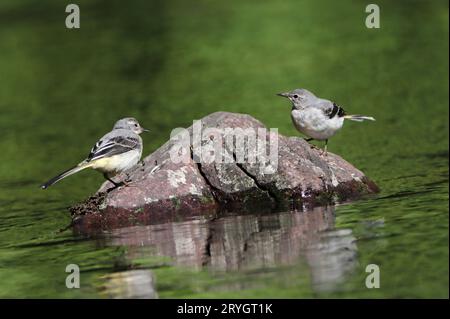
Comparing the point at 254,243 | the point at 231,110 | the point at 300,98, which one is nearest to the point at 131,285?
the point at 254,243

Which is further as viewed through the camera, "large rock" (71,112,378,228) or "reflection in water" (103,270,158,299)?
"large rock" (71,112,378,228)

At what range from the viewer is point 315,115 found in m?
17.8

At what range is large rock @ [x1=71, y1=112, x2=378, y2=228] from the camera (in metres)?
16.5

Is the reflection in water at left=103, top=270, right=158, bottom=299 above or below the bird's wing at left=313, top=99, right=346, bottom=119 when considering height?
below

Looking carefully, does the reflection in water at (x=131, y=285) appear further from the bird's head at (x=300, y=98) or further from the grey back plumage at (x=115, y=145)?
the bird's head at (x=300, y=98)

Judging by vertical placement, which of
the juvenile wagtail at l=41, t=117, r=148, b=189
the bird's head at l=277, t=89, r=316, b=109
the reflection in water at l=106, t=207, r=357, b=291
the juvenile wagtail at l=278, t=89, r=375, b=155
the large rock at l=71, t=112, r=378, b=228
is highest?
the bird's head at l=277, t=89, r=316, b=109

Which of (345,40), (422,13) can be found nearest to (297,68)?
(345,40)

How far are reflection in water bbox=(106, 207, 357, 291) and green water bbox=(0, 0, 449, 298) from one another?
4cm

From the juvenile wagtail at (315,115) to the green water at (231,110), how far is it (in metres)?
1.58

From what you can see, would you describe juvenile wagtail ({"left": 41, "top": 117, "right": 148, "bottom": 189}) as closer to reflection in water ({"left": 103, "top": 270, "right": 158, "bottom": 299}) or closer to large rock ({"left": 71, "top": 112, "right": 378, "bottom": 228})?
large rock ({"left": 71, "top": 112, "right": 378, "bottom": 228})

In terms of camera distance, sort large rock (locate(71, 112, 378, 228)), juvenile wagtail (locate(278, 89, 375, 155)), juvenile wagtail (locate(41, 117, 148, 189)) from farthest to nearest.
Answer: juvenile wagtail (locate(278, 89, 375, 155)), juvenile wagtail (locate(41, 117, 148, 189)), large rock (locate(71, 112, 378, 228))

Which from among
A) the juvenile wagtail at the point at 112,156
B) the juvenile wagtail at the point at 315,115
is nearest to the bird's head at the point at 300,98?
the juvenile wagtail at the point at 315,115

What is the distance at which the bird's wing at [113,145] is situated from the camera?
A: 1667 centimetres

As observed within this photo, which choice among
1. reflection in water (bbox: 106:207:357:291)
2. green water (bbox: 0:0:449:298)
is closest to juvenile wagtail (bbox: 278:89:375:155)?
green water (bbox: 0:0:449:298)
